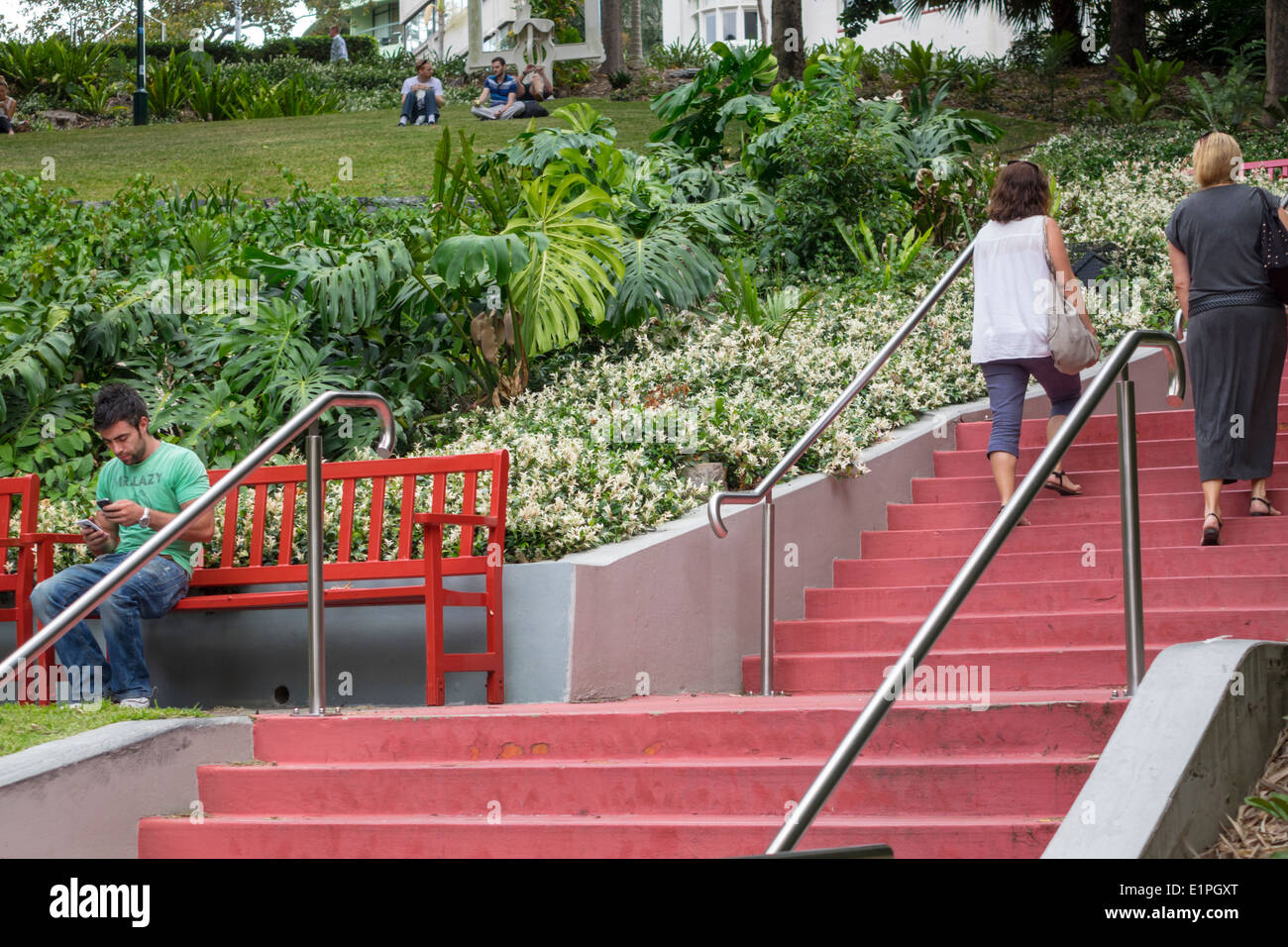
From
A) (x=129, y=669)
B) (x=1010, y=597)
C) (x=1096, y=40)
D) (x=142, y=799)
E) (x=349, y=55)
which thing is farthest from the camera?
(x=349, y=55)

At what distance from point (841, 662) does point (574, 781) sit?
6.10ft

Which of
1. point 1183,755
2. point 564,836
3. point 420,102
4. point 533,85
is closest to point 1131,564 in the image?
point 1183,755

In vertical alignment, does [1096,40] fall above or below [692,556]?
above

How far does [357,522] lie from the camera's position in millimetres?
6543

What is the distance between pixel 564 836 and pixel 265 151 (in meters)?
16.0

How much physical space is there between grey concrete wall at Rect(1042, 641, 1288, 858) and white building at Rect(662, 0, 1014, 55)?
19.9 m

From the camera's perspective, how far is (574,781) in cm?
433

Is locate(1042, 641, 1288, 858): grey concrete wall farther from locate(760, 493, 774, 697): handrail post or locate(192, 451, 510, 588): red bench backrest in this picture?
locate(192, 451, 510, 588): red bench backrest

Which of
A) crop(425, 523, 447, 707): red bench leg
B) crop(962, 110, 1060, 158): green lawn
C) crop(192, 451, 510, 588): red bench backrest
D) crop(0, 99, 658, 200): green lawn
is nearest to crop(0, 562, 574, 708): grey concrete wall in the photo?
crop(192, 451, 510, 588): red bench backrest

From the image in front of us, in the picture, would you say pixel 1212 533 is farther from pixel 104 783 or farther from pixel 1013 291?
pixel 104 783

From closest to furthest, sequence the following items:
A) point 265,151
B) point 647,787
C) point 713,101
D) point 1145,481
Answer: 1. point 647,787
2. point 1145,481
3. point 713,101
4. point 265,151
